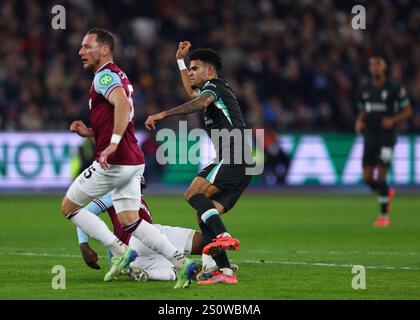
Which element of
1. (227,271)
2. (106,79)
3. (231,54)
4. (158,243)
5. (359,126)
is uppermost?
(231,54)

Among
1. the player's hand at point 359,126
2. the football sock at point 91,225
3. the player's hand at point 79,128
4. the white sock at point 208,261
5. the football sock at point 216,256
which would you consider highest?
A: the player's hand at point 79,128

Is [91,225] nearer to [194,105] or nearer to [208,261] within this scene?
[208,261]

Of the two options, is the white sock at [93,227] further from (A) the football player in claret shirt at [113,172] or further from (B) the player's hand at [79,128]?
(B) the player's hand at [79,128]

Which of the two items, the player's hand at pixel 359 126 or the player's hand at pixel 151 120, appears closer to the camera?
the player's hand at pixel 151 120

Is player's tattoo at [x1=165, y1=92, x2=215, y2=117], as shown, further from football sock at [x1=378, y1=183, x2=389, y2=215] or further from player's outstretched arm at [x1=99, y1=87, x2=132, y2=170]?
football sock at [x1=378, y1=183, x2=389, y2=215]

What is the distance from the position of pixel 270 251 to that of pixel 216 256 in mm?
3323

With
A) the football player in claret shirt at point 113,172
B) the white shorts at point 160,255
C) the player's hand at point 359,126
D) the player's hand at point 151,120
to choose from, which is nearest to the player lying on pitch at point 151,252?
the white shorts at point 160,255

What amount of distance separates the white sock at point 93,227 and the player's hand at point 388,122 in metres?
8.62

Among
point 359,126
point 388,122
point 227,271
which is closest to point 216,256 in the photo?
point 227,271

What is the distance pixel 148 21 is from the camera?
91.5 feet

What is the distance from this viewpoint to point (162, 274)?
998cm

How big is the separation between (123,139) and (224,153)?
3.46ft

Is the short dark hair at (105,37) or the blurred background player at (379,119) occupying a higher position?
the short dark hair at (105,37)

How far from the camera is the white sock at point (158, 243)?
9359mm
